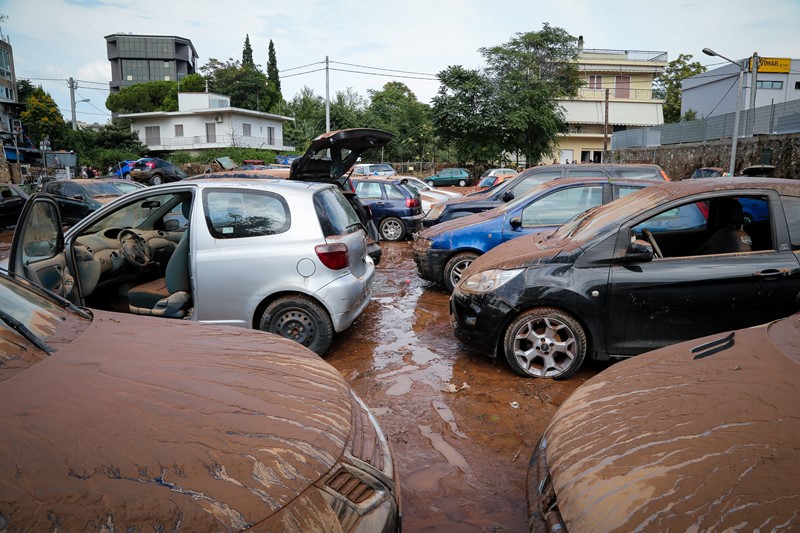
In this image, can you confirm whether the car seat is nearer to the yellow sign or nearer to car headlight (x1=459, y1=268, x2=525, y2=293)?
car headlight (x1=459, y1=268, x2=525, y2=293)

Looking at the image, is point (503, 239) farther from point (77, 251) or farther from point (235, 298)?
point (77, 251)

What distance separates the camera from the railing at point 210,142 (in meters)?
52.8

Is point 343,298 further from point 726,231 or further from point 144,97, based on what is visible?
point 144,97

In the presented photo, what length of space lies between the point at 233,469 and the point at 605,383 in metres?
1.86

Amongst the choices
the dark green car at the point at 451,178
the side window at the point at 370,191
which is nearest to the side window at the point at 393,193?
the side window at the point at 370,191

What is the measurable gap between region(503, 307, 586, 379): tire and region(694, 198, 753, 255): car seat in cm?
158

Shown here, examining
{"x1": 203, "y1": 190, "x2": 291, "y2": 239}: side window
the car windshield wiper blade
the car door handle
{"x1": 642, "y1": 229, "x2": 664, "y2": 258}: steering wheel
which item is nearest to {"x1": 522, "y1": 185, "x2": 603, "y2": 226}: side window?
{"x1": 642, "y1": 229, "x2": 664, "y2": 258}: steering wheel

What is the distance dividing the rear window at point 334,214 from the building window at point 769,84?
48.3 metres

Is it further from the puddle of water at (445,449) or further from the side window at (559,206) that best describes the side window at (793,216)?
the puddle of water at (445,449)

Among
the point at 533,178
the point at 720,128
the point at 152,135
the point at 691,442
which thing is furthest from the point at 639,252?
the point at 152,135

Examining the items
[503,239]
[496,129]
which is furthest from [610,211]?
[496,129]

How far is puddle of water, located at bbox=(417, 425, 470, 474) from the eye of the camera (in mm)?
3365

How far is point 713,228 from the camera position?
5.44 metres

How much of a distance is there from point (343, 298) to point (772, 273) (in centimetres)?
351
